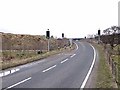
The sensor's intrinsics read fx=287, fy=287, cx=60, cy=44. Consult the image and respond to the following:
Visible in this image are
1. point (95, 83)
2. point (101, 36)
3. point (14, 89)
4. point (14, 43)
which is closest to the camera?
point (14, 89)

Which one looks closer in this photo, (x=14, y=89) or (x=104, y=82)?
(x=14, y=89)

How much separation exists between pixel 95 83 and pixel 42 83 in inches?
119

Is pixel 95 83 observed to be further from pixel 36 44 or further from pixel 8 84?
pixel 36 44

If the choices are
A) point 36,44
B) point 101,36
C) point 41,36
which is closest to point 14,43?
point 36,44

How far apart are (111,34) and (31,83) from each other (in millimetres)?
56831

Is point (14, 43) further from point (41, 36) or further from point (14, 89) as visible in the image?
point (14, 89)

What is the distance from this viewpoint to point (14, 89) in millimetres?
13758

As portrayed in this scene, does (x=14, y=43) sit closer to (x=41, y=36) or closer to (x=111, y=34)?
(x=41, y=36)

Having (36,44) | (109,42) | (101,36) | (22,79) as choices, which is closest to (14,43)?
(36,44)

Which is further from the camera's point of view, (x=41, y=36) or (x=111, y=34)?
(x=41, y=36)

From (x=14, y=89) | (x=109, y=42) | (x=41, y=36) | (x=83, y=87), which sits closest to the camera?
(x=14, y=89)

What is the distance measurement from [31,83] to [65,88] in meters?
2.28

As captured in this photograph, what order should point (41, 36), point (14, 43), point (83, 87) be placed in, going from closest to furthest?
point (83, 87) → point (14, 43) → point (41, 36)

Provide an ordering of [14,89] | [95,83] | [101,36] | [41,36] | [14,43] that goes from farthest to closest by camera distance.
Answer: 1. [101,36]
2. [41,36]
3. [14,43]
4. [95,83]
5. [14,89]
